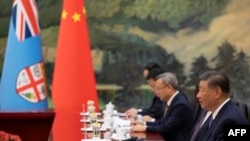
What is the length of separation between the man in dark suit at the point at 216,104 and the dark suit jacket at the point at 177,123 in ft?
3.99

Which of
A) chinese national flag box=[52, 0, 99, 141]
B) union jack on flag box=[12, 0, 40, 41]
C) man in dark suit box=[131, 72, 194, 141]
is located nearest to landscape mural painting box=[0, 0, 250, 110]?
union jack on flag box=[12, 0, 40, 41]

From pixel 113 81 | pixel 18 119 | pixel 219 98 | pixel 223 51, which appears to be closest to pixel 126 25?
pixel 113 81

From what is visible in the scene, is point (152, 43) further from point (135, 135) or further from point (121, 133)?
point (121, 133)

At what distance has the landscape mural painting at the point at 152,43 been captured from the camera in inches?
335

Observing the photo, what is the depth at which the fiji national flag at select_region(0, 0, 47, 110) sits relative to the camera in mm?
6500

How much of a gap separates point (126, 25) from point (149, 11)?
406 millimetres

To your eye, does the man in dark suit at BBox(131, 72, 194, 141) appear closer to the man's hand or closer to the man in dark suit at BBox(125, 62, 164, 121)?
the man's hand

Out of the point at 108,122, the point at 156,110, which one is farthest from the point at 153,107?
the point at 108,122

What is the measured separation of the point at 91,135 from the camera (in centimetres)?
425

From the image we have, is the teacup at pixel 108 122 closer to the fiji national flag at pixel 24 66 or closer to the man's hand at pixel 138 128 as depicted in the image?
the man's hand at pixel 138 128

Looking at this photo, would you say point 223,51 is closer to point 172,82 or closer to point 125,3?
point 125,3

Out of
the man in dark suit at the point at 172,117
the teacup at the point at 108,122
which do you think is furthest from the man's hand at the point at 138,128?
the teacup at the point at 108,122

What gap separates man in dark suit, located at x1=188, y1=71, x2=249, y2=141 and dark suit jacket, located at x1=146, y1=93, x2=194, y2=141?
1.22 m

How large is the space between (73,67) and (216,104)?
295cm
